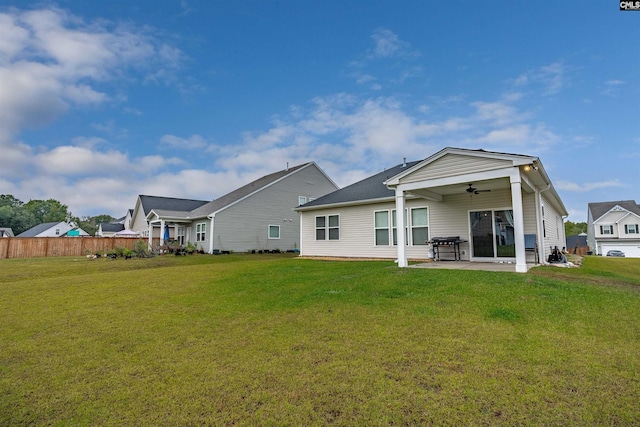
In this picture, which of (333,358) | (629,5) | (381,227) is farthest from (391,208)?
(333,358)

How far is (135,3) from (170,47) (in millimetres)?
2230

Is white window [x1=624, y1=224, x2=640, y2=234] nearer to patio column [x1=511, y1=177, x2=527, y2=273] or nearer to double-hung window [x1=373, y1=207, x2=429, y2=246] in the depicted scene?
double-hung window [x1=373, y1=207, x2=429, y2=246]

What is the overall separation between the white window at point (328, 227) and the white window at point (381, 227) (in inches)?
85.1

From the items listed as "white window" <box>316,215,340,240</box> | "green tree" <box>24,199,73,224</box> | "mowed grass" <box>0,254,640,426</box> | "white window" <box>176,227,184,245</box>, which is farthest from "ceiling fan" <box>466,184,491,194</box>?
"green tree" <box>24,199,73,224</box>

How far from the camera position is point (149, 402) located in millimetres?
2439

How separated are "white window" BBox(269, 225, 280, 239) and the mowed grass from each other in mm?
17094

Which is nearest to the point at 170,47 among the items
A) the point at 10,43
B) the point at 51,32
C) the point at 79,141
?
the point at 51,32

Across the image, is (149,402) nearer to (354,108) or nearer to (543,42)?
(543,42)

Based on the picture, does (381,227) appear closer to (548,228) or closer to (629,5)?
(548,228)

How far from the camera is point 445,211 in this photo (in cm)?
1202

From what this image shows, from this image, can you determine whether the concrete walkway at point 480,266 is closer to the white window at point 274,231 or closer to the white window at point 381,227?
the white window at point 381,227

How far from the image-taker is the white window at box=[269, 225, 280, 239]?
75.8 feet

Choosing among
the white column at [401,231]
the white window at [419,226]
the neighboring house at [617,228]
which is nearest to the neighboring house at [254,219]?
the white window at [419,226]

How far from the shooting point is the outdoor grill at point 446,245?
444 inches
